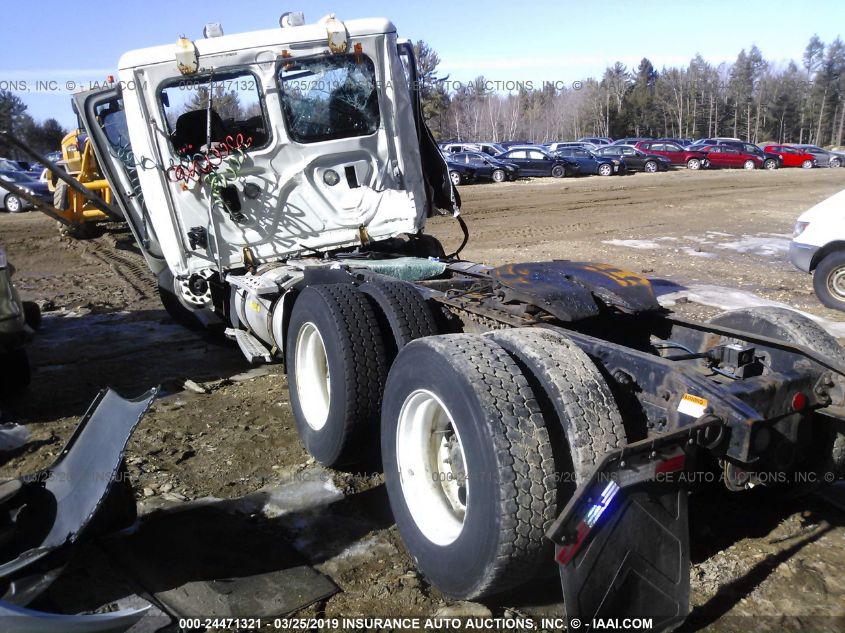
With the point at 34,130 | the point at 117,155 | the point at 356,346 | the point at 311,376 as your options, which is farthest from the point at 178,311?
the point at 34,130

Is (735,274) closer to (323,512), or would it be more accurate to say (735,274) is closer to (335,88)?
(335,88)

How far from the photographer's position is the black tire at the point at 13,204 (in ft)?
72.3

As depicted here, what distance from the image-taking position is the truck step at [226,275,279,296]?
17.5 feet

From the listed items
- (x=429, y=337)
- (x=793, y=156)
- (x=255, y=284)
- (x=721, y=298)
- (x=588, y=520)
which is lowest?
(x=793, y=156)

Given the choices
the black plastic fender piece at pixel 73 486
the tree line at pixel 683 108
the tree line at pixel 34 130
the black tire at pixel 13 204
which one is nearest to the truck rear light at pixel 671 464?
the black plastic fender piece at pixel 73 486

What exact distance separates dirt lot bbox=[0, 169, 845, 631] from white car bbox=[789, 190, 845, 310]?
26 centimetres

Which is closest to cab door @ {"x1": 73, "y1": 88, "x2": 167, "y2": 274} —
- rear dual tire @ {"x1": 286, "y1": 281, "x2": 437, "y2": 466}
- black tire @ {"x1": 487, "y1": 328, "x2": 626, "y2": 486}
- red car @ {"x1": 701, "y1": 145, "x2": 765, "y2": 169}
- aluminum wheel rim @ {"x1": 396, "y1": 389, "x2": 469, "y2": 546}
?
rear dual tire @ {"x1": 286, "y1": 281, "x2": 437, "y2": 466}

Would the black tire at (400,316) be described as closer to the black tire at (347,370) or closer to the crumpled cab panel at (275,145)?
the black tire at (347,370)

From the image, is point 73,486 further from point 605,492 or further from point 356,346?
point 605,492

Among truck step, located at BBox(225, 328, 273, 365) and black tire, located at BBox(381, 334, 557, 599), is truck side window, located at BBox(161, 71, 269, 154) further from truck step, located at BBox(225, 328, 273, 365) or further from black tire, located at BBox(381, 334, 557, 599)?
black tire, located at BBox(381, 334, 557, 599)

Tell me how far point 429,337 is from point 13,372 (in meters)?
4.31

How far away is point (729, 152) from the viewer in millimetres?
36812

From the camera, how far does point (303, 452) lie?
15.7ft

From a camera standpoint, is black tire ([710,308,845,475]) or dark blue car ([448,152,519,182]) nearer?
black tire ([710,308,845,475])
